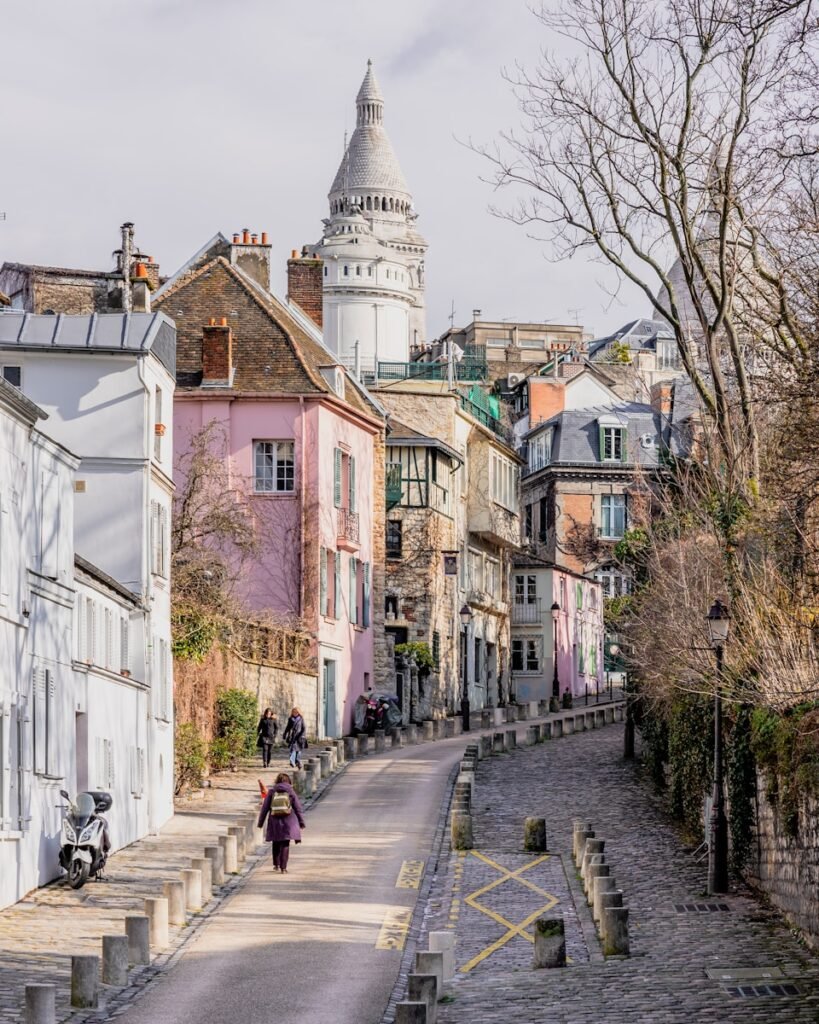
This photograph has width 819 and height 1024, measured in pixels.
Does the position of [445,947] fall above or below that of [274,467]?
below

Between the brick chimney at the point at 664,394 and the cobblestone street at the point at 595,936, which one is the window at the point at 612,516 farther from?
the cobblestone street at the point at 595,936

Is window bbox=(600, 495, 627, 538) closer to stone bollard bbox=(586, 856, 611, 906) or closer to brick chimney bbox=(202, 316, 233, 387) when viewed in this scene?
brick chimney bbox=(202, 316, 233, 387)

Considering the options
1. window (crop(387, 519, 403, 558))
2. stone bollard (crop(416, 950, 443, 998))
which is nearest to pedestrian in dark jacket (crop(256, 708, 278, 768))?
window (crop(387, 519, 403, 558))

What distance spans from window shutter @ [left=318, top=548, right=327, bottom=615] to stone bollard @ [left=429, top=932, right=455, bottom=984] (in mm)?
31470

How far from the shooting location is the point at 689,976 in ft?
67.1

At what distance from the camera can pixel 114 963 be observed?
19.7 m

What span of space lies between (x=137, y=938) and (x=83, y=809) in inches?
243

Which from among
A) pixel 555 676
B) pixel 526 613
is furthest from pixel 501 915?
pixel 526 613

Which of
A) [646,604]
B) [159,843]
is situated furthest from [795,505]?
[646,604]

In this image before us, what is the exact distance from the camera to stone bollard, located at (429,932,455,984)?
20.3 metres

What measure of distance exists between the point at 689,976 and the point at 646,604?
1873cm

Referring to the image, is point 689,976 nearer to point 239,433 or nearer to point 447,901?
point 447,901

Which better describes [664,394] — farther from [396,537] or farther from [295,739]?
[295,739]

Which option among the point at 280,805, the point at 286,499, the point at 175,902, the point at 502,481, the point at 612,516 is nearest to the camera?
the point at 175,902
